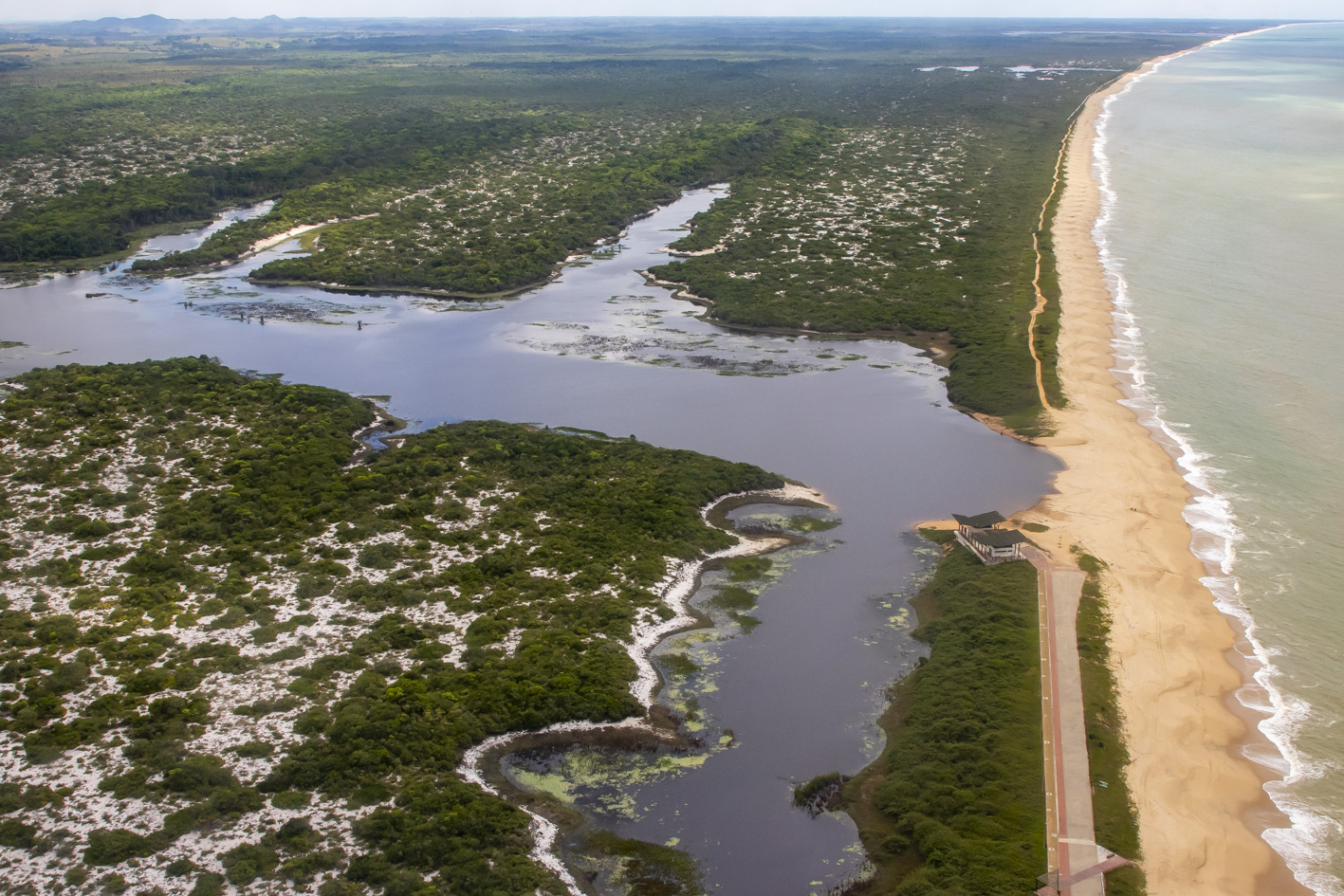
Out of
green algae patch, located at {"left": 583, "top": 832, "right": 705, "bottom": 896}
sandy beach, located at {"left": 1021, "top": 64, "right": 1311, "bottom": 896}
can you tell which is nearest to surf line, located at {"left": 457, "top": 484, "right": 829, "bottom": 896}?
green algae patch, located at {"left": 583, "top": 832, "right": 705, "bottom": 896}

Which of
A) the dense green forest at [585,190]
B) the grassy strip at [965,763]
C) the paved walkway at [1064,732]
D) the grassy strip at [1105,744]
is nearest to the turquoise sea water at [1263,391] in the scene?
the grassy strip at [1105,744]

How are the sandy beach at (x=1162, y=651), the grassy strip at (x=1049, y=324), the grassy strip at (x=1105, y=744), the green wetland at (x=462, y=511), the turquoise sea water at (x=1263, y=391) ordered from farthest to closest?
the grassy strip at (x=1049, y=324), the turquoise sea water at (x=1263, y=391), the green wetland at (x=462, y=511), the sandy beach at (x=1162, y=651), the grassy strip at (x=1105, y=744)

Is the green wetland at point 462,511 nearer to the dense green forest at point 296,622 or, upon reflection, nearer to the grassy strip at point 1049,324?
the dense green forest at point 296,622

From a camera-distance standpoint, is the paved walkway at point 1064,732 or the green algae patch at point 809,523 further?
the green algae patch at point 809,523

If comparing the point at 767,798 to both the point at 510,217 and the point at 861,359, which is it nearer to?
the point at 861,359

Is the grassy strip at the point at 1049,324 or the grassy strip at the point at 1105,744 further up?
the grassy strip at the point at 1049,324

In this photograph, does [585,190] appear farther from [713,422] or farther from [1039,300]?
[713,422]
